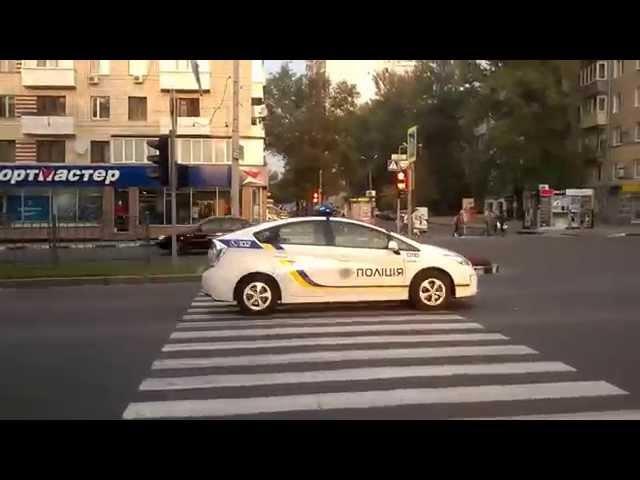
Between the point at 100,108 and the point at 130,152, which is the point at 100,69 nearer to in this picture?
the point at 100,108

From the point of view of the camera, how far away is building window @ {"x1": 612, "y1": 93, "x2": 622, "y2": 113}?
57125mm

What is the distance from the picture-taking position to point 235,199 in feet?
86.4

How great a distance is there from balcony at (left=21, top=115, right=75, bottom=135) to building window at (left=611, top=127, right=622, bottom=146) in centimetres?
3981

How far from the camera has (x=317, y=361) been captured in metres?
8.09

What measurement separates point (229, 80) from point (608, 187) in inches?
1182

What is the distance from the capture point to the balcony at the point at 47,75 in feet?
131

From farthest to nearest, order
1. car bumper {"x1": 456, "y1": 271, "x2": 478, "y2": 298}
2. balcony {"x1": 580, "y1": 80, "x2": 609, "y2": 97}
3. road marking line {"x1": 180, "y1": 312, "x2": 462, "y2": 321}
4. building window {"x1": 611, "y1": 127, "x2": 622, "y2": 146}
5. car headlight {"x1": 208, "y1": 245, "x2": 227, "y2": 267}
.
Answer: balcony {"x1": 580, "y1": 80, "x2": 609, "y2": 97} → building window {"x1": 611, "y1": 127, "x2": 622, "y2": 146} → car bumper {"x1": 456, "y1": 271, "x2": 478, "y2": 298} → car headlight {"x1": 208, "y1": 245, "x2": 227, "y2": 267} → road marking line {"x1": 180, "y1": 312, "x2": 462, "y2": 321}

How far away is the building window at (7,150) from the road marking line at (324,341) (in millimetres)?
35173

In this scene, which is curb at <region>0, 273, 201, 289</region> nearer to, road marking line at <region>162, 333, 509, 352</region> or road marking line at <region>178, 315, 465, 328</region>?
road marking line at <region>178, 315, 465, 328</region>

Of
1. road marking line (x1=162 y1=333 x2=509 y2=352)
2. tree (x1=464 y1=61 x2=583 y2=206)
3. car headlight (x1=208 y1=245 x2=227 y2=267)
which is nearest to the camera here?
road marking line (x1=162 y1=333 x2=509 y2=352)

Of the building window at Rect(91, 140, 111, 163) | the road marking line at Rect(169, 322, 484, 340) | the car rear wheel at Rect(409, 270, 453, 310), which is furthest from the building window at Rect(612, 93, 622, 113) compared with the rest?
the road marking line at Rect(169, 322, 484, 340)

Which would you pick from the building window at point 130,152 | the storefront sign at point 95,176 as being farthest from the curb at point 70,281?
the building window at point 130,152
